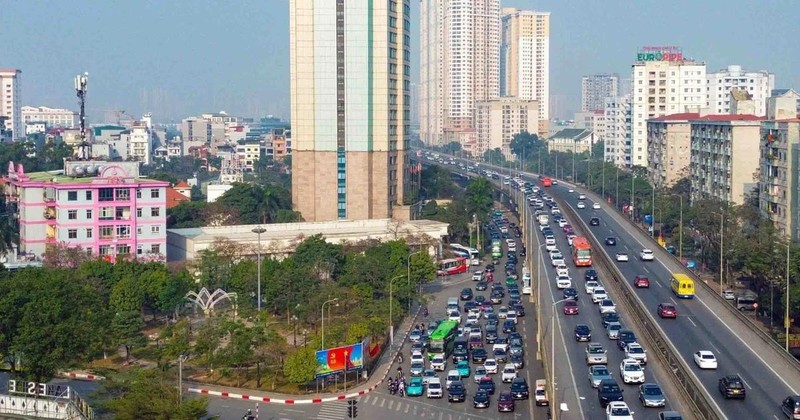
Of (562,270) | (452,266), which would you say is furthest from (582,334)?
(452,266)

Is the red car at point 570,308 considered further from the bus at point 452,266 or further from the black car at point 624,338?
the bus at point 452,266

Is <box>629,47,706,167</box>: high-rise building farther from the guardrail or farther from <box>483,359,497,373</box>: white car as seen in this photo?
<box>483,359,497,373</box>: white car

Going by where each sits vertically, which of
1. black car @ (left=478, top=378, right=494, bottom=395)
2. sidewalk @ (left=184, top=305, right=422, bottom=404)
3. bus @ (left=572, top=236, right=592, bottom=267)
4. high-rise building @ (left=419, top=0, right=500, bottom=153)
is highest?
high-rise building @ (left=419, top=0, right=500, bottom=153)

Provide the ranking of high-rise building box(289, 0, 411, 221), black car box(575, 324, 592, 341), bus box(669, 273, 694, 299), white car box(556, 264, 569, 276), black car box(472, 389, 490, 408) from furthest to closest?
high-rise building box(289, 0, 411, 221)
white car box(556, 264, 569, 276)
bus box(669, 273, 694, 299)
black car box(575, 324, 592, 341)
black car box(472, 389, 490, 408)

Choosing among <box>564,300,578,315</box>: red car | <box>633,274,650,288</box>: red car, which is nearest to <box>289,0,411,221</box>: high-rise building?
<box>633,274,650,288</box>: red car

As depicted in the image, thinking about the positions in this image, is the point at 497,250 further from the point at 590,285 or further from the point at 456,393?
the point at 456,393

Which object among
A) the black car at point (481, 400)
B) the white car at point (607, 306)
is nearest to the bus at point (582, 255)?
the white car at point (607, 306)
